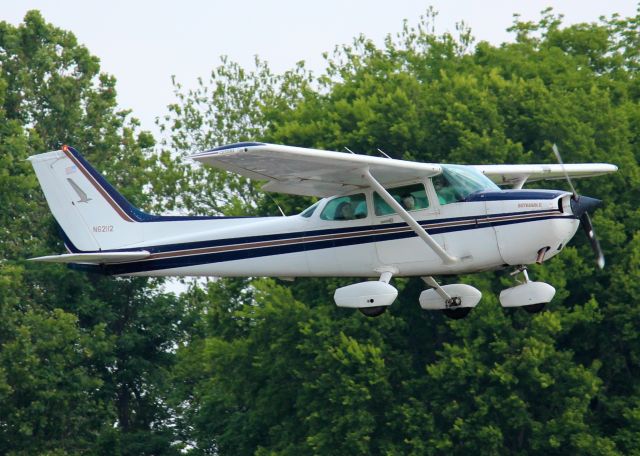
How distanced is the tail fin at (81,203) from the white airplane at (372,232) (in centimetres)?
50

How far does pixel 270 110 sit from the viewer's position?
39.7 metres

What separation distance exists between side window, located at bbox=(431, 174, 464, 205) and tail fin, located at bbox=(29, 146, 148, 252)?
5.23 metres

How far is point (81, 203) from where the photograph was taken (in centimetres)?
2378

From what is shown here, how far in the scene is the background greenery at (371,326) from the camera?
31.8m

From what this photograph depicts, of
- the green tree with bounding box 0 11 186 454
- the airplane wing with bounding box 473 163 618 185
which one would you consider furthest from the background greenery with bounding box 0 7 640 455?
the airplane wing with bounding box 473 163 618 185

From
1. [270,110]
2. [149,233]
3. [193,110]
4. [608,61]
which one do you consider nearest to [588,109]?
[608,61]

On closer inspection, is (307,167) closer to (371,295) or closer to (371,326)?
(371,295)

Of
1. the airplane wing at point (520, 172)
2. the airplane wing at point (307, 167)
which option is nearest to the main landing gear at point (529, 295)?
the airplane wing at point (307, 167)

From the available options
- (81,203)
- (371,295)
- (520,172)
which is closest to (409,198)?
(371,295)

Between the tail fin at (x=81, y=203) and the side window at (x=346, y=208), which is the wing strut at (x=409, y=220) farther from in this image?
the tail fin at (x=81, y=203)

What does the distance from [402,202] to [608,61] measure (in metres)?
20.6

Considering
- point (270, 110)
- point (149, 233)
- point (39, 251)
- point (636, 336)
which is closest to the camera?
point (149, 233)

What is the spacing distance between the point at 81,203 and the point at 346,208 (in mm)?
4923

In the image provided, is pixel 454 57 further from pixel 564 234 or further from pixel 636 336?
pixel 564 234
